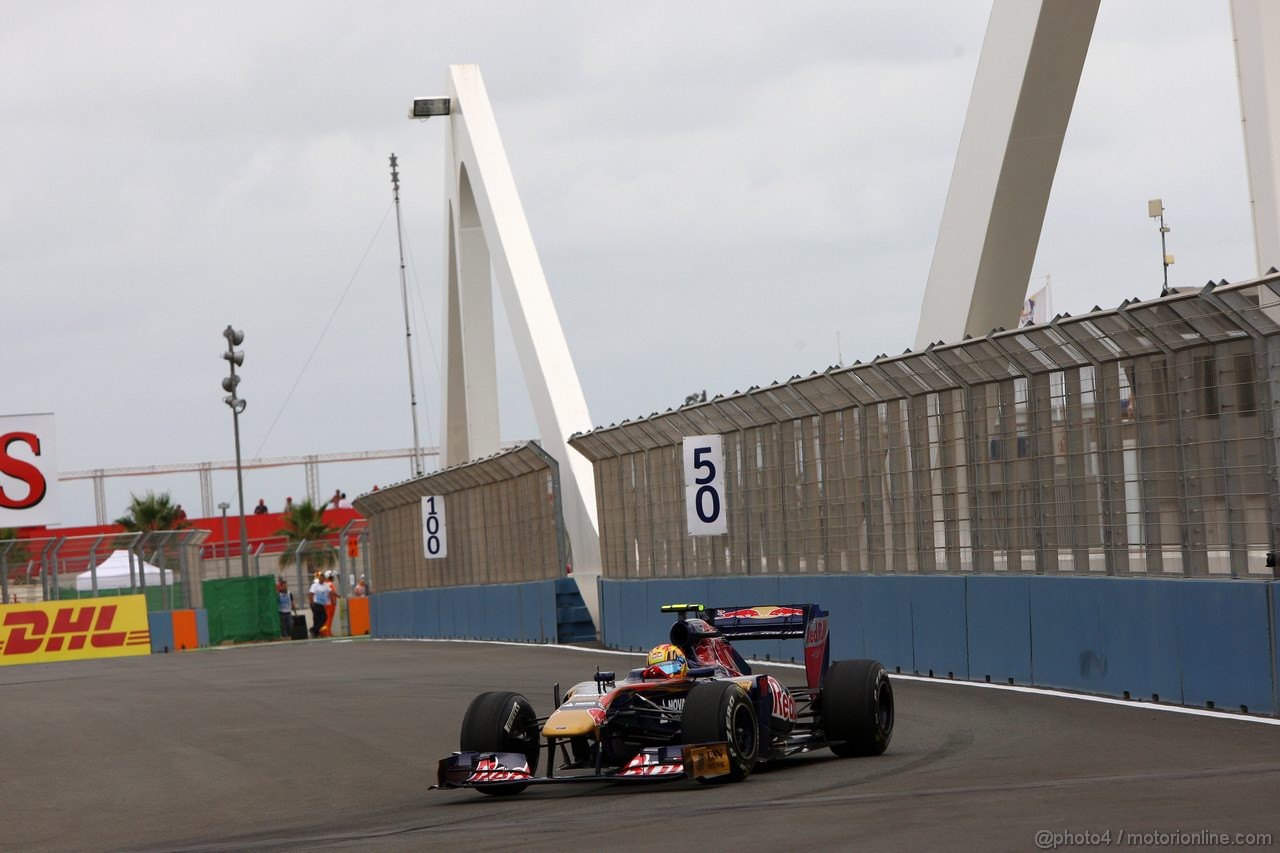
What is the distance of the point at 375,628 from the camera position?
1690 inches

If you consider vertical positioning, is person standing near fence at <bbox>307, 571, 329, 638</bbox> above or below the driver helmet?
below

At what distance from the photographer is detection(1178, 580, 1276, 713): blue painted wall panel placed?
11.6 meters

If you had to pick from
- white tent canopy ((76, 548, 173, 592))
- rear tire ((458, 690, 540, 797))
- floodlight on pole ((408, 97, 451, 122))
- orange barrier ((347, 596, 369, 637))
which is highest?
floodlight on pole ((408, 97, 451, 122))

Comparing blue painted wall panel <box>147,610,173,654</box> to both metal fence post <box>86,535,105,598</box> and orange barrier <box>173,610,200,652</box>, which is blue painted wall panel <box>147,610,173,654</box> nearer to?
orange barrier <box>173,610,200,652</box>

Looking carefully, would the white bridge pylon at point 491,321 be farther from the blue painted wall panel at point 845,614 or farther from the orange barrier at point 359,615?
the blue painted wall panel at point 845,614

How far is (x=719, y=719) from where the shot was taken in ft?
31.4

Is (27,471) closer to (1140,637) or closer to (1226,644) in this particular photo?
(1140,637)

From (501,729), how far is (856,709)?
2.06 metres

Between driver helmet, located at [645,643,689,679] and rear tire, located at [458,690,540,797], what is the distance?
0.73 metres

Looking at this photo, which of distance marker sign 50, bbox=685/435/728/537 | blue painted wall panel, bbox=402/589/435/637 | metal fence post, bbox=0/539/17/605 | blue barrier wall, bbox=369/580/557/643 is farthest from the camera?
metal fence post, bbox=0/539/17/605

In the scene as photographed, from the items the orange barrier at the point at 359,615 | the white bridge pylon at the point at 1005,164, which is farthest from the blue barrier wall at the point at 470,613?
the white bridge pylon at the point at 1005,164

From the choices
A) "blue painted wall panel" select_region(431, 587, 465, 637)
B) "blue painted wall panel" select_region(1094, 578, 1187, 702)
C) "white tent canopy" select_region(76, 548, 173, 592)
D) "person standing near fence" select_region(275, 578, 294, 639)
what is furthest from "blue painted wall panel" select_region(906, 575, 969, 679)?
"person standing near fence" select_region(275, 578, 294, 639)

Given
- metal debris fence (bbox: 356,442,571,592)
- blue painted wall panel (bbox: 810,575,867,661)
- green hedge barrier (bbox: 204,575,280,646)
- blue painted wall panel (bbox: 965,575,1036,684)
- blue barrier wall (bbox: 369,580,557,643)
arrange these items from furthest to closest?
1. green hedge barrier (bbox: 204,575,280,646)
2. metal debris fence (bbox: 356,442,571,592)
3. blue barrier wall (bbox: 369,580,557,643)
4. blue painted wall panel (bbox: 810,575,867,661)
5. blue painted wall panel (bbox: 965,575,1036,684)

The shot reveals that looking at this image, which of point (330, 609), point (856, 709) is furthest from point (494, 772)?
point (330, 609)
